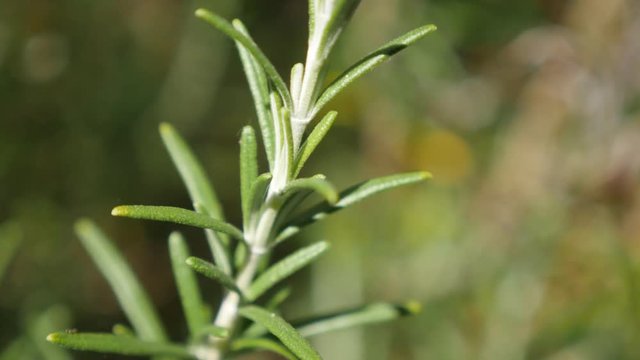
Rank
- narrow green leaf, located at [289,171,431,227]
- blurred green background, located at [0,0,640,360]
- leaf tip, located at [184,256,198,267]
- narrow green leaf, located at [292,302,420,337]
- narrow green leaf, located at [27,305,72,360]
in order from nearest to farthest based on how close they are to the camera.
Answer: leaf tip, located at [184,256,198,267]
narrow green leaf, located at [289,171,431,227]
narrow green leaf, located at [292,302,420,337]
narrow green leaf, located at [27,305,72,360]
blurred green background, located at [0,0,640,360]

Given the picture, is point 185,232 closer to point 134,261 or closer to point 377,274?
point 134,261

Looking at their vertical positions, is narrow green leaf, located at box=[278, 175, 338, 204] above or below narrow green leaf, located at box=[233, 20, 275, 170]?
below

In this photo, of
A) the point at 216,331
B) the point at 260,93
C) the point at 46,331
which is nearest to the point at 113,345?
the point at 216,331

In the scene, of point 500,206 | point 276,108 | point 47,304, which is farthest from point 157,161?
point 276,108

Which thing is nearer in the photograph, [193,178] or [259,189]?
[259,189]

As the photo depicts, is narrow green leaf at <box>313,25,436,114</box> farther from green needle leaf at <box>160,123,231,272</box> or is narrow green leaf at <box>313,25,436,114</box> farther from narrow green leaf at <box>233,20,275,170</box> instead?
green needle leaf at <box>160,123,231,272</box>

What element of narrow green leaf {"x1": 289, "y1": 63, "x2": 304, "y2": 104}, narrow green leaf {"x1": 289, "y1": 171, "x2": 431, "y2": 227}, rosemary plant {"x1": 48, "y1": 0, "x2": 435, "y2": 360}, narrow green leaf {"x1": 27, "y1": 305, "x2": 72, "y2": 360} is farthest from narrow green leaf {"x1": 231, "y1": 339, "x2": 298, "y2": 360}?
narrow green leaf {"x1": 27, "y1": 305, "x2": 72, "y2": 360}

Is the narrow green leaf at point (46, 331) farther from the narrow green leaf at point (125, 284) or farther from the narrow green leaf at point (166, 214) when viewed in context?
the narrow green leaf at point (166, 214)

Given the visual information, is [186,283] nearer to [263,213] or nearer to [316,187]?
[263,213]
